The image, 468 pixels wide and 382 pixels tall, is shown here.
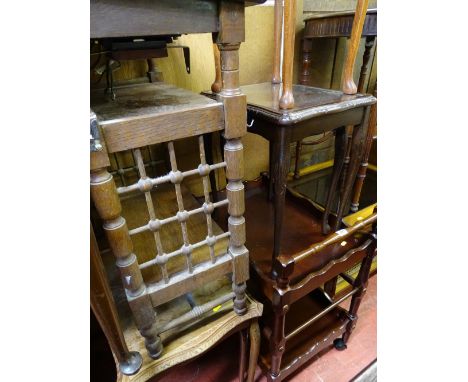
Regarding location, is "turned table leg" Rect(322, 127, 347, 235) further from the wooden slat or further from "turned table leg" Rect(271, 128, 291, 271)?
the wooden slat

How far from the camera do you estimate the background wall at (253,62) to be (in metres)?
1.08

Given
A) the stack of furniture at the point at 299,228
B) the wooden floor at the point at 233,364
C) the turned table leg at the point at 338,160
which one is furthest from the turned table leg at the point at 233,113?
the wooden floor at the point at 233,364

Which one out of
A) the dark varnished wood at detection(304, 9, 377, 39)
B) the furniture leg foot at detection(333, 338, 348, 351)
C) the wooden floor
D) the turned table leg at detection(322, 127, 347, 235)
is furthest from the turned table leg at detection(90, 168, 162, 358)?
the dark varnished wood at detection(304, 9, 377, 39)

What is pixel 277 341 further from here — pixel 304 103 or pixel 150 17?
pixel 150 17

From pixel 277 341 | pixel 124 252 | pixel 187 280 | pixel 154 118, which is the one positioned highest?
pixel 154 118

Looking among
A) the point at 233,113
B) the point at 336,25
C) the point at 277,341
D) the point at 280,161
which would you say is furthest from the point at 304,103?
the point at 277,341

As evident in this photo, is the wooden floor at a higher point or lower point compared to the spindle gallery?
lower

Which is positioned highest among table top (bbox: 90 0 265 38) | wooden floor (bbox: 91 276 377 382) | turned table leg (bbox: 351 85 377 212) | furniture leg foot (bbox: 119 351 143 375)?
Answer: table top (bbox: 90 0 265 38)

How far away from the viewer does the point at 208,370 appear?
120cm

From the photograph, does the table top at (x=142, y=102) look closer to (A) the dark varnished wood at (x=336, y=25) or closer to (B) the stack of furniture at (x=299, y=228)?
(B) the stack of furniture at (x=299, y=228)

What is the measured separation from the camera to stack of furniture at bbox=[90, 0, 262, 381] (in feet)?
1.39

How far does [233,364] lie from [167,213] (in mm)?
785

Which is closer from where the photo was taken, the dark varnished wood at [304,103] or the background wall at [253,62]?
the dark varnished wood at [304,103]

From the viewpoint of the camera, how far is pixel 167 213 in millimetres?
890
